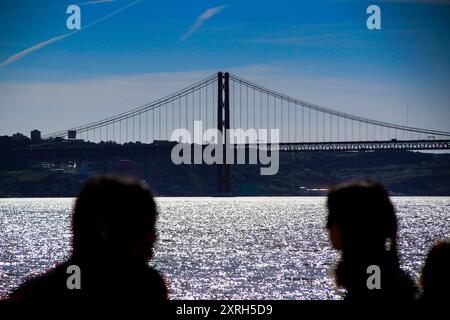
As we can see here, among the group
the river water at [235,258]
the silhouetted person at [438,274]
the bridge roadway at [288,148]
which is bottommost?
the river water at [235,258]

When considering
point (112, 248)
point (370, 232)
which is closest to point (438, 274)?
point (370, 232)

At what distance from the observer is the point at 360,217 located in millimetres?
2289

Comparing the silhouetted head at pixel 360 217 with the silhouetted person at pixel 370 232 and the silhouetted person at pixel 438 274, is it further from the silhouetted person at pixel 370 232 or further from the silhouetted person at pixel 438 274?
the silhouetted person at pixel 438 274

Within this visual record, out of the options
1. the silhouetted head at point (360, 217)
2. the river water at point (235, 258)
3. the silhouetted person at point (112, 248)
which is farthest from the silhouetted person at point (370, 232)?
the river water at point (235, 258)

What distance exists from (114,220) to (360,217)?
584 mm

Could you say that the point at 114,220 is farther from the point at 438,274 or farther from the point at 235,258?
the point at 235,258

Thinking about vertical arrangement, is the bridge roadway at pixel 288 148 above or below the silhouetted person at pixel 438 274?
above

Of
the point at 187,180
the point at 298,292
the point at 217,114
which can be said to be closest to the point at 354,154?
the point at 217,114

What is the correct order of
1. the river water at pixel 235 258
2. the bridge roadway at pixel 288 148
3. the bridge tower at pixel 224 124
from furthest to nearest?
the bridge tower at pixel 224 124 → the bridge roadway at pixel 288 148 → the river water at pixel 235 258

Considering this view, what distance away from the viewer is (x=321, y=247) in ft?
139

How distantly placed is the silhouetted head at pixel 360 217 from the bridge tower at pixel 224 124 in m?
71.2

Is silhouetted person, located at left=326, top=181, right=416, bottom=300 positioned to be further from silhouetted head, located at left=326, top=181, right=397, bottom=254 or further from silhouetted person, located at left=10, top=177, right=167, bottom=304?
silhouetted person, located at left=10, top=177, right=167, bottom=304

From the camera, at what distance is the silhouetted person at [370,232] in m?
2.28
